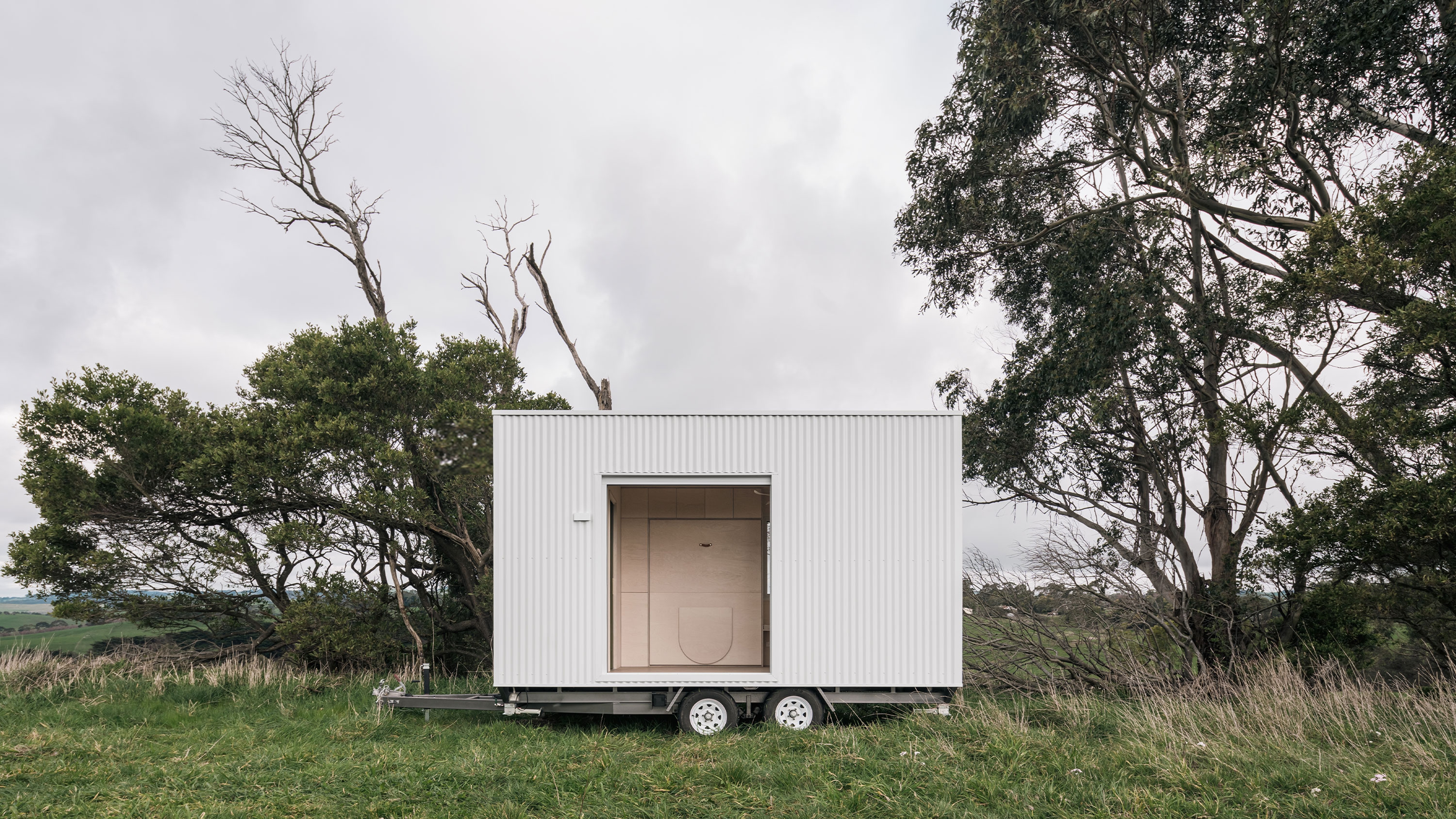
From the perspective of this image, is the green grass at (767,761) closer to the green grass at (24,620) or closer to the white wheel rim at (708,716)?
the white wheel rim at (708,716)

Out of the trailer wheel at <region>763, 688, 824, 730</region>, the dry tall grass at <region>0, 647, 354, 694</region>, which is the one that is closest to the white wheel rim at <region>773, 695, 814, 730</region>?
the trailer wheel at <region>763, 688, 824, 730</region>

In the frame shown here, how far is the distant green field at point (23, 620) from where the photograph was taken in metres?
10.3

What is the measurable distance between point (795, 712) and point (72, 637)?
8.45 m

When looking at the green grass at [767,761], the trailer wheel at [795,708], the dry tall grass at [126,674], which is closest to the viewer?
the green grass at [767,761]

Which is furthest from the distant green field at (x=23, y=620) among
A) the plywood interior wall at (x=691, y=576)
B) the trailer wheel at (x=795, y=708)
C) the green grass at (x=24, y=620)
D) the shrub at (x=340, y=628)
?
the trailer wheel at (x=795, y=708)

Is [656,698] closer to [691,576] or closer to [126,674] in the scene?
[691,576]

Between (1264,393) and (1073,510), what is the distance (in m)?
3.07

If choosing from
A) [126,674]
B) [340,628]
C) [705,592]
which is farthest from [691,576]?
[126,674]

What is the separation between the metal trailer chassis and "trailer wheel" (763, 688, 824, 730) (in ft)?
0.20

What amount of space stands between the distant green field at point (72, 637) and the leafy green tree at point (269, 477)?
32cm

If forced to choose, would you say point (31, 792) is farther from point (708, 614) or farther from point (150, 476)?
point (150, 476)

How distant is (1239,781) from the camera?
469 cm

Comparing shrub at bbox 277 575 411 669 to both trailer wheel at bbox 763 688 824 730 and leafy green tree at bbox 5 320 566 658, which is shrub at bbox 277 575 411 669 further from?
trailer wheel at bbox 763 688 824 730

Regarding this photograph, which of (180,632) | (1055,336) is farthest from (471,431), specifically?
(1055,336)
